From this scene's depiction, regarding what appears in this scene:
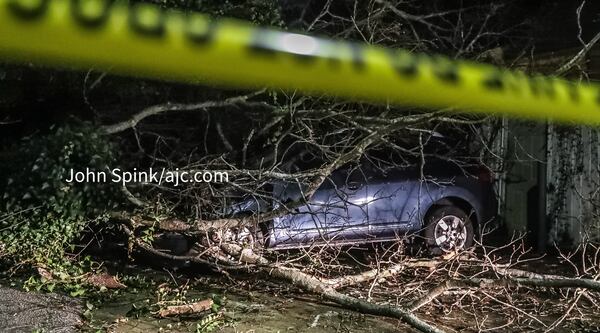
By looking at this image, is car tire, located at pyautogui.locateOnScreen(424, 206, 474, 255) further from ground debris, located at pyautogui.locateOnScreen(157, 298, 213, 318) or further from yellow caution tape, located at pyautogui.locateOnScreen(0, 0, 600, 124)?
yellow caution tape, located at pyautogui.locateOnScreen(0, 0, 600, 124)

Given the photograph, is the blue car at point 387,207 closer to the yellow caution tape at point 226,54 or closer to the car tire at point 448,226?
the car tire at point 448,226

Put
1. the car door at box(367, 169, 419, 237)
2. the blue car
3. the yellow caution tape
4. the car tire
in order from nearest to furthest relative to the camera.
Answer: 1. the yellow caution tape
2. the blue car
3. the car door at box(367, 169, 419, 237)
4. the car tire

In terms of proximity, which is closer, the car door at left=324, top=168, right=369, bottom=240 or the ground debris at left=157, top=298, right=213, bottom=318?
the ground debris at left=157, top=298, right=213, bottom=318

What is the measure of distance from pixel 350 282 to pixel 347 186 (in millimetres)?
1848

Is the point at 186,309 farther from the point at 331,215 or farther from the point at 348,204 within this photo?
the point at 348,204

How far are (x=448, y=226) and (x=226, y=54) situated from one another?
7.32m

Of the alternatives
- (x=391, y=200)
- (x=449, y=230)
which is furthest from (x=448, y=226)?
(x=391, y=200)

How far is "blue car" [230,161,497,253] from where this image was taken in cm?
695

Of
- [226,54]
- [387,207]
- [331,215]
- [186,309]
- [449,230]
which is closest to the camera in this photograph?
[226,54]

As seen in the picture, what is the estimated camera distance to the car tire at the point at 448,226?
7862 mm

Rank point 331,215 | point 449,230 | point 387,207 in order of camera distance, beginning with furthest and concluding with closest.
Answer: point 449,230 < point 387,207 < point 331,215

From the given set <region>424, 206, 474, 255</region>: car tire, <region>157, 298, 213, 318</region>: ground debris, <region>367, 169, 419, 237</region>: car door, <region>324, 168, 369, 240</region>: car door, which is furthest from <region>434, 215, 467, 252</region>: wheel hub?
<region>157, 298, 213, 318</region>: ground debris

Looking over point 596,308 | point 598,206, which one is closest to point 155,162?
point 596,308

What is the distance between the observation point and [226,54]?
3.63 feet
